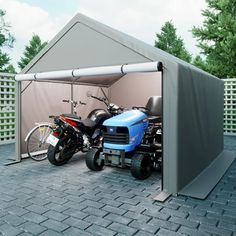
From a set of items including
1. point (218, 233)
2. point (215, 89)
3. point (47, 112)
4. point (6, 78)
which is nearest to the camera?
point (218, 233)

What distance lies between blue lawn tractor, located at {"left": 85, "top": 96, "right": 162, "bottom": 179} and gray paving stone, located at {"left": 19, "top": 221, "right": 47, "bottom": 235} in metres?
1.69

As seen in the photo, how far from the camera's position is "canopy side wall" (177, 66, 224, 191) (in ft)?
11.4

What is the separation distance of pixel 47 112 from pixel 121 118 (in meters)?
2.26

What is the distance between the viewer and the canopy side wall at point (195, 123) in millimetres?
3482

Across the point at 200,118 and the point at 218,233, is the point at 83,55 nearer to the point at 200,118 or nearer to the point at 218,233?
the point at 200,118

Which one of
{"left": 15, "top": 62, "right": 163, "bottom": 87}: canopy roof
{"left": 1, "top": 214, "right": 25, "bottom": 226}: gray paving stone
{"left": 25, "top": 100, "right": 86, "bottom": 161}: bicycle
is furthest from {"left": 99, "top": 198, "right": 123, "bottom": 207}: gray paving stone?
{"left": 25, "top": 100, "right": 86, "bottom": 161}: bicycle

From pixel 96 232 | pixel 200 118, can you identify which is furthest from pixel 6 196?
pixel 200 118

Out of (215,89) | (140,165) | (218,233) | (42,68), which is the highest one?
(42,68)

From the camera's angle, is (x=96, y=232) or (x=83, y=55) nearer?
(x=96, y=232)

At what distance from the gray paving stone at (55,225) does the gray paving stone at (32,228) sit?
0.06 metres

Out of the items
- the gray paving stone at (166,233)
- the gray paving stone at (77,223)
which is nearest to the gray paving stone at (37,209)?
the gray paving stone at (77,223)

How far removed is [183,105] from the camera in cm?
351

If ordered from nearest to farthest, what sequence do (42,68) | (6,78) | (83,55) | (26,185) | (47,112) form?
(26,185) < (83,55) < (42,68) < (47,112) < (6,78)

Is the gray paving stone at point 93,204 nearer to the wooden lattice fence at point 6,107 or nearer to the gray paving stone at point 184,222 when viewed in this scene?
the gray paving stone at point 184,222
